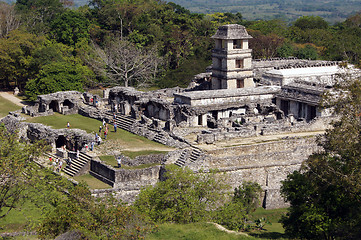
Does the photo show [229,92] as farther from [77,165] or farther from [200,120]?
[77,165]

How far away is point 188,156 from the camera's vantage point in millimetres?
40844

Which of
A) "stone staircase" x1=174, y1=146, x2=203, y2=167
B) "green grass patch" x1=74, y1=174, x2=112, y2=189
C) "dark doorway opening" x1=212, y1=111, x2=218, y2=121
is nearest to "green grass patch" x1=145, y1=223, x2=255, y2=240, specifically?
"green grass patch" x1=74, y1=174, x2=112, y2=189

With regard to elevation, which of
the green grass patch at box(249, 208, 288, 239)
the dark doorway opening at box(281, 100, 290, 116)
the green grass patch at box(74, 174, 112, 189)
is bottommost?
the green grass patch at box(249, 208, 288, 239)

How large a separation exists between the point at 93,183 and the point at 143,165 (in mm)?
3647

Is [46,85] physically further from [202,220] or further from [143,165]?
[202,220]

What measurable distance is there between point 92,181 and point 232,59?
70.9 ft

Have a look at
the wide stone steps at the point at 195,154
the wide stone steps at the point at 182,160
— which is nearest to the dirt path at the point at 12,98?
the wide stone steps at the point at 182,160

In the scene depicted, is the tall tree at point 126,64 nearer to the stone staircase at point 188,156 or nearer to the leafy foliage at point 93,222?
the stone staircase at point 188,156

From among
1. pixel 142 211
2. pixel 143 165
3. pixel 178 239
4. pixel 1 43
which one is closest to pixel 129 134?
pixel 143 165

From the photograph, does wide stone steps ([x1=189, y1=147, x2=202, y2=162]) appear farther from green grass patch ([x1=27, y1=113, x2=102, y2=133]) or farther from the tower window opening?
the tower window opening

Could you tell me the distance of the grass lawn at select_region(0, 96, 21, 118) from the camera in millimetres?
58775

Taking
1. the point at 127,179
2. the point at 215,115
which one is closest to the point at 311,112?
the point at 215,115

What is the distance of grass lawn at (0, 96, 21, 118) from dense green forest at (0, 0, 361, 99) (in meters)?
2.14

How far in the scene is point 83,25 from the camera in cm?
8188
